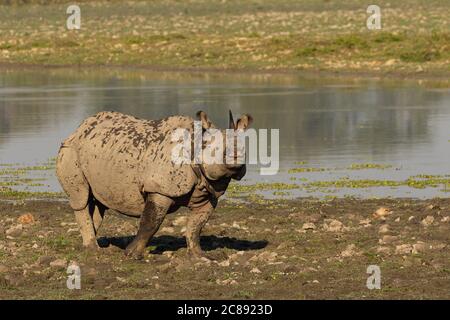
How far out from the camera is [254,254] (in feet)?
45.2

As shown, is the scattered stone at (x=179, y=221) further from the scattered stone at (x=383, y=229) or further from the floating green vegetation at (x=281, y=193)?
the floating green vegetation at (x=281, y=193)

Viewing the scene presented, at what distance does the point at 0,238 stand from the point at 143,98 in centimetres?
2290

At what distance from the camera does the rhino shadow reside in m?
14.9

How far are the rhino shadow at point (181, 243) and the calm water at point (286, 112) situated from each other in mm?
4372

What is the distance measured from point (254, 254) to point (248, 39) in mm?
41487

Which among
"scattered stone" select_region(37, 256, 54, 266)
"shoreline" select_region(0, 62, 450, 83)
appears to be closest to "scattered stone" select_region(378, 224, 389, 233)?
"scattered stone" select_region(37, 256, 54, 266)

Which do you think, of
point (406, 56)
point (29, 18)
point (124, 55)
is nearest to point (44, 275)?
point (406, 56)

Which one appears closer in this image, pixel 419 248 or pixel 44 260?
pixel 44 260

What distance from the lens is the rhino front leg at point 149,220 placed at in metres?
13.8

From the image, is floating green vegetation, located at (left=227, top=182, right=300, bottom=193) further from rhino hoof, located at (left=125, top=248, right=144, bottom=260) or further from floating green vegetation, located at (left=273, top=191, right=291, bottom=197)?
rhino hoof, located at (left=125, top=248, right=144, bottom=260)

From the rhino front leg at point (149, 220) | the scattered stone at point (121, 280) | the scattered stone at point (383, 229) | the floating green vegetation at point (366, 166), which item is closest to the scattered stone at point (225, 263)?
the rhino front leg at point (149, 220)
